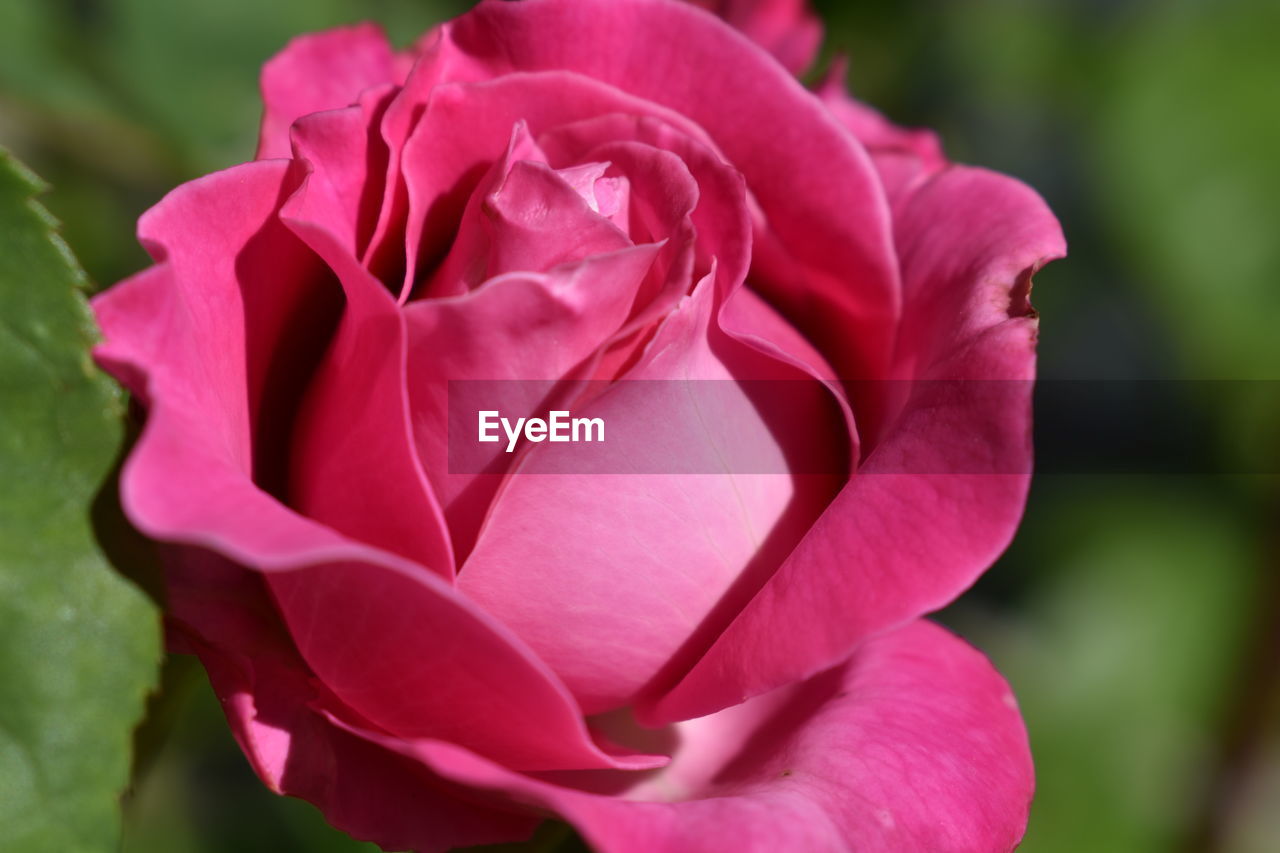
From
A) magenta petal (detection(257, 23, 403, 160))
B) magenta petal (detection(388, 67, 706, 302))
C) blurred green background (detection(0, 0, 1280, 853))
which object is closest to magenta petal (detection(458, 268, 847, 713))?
magenta petal (detection(388, 67, 706, 302))

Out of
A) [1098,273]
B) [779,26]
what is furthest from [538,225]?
[1098,273]

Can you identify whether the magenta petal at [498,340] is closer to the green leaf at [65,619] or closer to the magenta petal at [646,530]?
the magenta petal at [646,530]

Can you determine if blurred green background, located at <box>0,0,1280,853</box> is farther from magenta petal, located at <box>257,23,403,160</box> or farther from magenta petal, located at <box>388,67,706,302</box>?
magenta petal, located at <box>388,67,706,302</box>

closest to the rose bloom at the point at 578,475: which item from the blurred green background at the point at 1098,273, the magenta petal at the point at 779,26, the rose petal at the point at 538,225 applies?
the rose petal at the point at 538,225

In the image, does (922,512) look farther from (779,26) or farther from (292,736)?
(779,26)

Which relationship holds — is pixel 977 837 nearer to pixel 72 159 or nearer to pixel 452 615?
pixel 452 615

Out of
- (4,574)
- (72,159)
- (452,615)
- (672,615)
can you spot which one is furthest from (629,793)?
(72,159)
